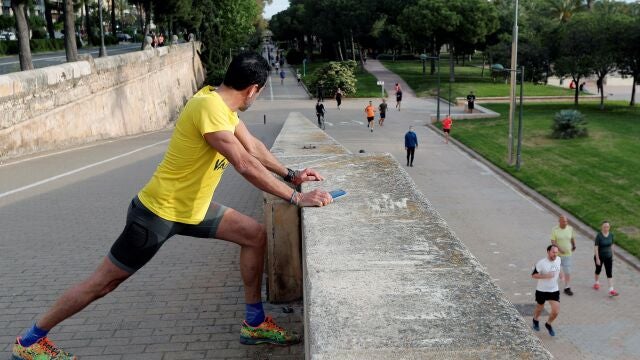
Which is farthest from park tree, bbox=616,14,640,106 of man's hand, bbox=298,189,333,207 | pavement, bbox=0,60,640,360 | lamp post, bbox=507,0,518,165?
man's hand, bbox=298,189,333,207

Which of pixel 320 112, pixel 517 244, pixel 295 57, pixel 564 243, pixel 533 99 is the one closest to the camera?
pixel 564 243

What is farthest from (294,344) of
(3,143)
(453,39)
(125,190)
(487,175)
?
(453,39)

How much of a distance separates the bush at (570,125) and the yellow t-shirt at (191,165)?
26.3 metres

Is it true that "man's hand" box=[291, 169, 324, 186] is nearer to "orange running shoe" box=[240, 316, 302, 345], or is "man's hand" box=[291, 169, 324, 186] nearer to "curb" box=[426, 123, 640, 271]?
"orange running shoe" box=[240, 316, 302, 345]

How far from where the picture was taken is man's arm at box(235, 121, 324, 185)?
4273 mm

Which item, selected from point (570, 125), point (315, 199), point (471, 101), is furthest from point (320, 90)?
point (315, 199)

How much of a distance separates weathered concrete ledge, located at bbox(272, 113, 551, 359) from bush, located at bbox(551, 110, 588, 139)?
81.5 ft

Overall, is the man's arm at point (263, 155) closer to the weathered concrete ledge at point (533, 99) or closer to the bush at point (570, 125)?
the bush at point (570, 125)

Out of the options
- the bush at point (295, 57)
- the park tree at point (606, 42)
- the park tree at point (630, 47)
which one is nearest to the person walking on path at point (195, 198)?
the park tree at point (630, 47)

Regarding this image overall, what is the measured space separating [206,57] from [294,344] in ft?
204

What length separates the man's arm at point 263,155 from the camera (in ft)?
14.0

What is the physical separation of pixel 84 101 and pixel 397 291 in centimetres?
2070

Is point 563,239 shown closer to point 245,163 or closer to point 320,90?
point 245,163

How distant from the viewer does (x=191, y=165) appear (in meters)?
3.89
